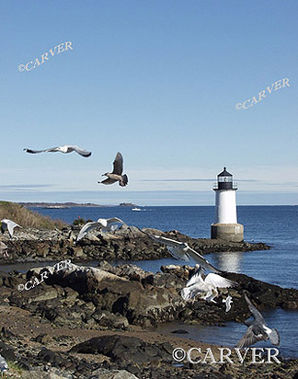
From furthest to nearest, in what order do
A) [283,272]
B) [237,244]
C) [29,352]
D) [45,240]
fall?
1. [237,244]
2. [45,240]
3. [283,272]
4. [29,352]

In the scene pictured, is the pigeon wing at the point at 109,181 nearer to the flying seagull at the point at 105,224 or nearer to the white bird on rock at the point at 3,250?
the flying seagull at the point at 105,224

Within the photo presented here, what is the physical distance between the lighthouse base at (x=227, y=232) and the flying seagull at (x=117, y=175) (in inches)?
1655

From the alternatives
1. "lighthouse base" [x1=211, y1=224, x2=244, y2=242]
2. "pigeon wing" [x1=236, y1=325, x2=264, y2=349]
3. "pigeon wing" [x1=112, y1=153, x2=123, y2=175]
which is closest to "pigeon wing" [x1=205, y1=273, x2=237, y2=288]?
"pigeon wing" [x1=236, y1=325, x2=264, y2=349]

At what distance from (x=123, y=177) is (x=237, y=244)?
1681 inches

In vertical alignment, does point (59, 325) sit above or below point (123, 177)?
below

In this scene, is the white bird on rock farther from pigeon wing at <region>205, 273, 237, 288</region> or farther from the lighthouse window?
pigeon wing at <region>205, 273, 237, 288</region>

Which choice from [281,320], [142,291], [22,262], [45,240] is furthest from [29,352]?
[45,240]

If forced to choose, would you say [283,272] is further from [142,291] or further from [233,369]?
[233,369]

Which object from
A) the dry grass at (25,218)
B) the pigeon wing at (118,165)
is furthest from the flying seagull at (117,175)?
the dry grass at (25,218)

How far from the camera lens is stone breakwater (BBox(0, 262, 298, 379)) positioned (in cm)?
1181

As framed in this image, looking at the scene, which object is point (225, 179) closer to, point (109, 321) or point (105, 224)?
point (109, 321)

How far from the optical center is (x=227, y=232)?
50.4 metres

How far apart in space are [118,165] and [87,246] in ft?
107

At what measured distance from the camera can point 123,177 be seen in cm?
853
